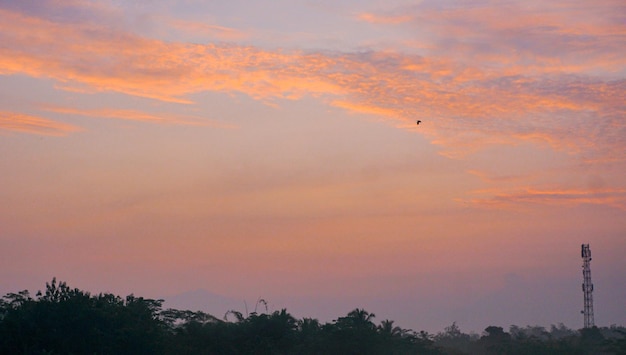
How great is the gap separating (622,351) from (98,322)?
61.1 m

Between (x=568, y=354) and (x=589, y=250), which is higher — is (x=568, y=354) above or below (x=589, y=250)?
below

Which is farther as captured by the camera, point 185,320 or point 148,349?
point 185,320

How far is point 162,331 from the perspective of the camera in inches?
2418

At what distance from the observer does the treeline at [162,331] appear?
168 ft

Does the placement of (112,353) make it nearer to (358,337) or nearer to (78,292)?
(78,292)

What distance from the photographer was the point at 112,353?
53062 millimetres

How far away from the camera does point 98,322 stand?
53.4 metres

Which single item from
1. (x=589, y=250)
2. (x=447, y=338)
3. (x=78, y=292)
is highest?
(x=589, y=250)

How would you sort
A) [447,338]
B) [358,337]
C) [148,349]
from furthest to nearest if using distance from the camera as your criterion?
1. [447,338]
2. [358,337]
3. [148,349]

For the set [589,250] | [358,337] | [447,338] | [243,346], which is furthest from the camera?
[447,338]

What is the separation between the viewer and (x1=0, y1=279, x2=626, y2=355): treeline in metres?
51.1

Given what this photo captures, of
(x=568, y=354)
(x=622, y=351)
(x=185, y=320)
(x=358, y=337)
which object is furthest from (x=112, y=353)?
(x=568, y=354)

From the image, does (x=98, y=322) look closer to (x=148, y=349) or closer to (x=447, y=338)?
(x=148, y=349)

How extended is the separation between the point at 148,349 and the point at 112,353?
2738 millimetres
